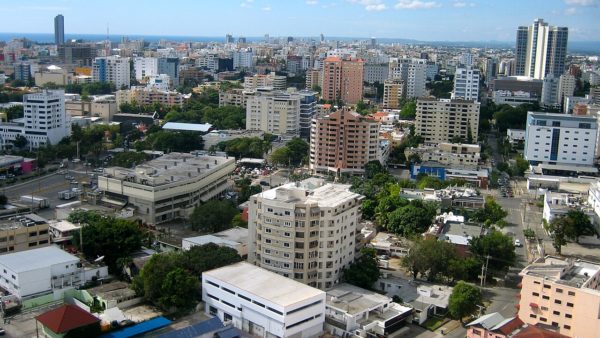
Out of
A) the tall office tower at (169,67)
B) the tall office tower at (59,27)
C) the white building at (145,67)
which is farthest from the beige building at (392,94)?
the tall office tower at (59,27)

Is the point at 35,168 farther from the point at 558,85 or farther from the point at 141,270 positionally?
the point at 558,85

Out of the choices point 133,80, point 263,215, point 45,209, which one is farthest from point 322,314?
point 133,80

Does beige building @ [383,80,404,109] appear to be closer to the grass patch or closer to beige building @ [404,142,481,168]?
beige building @ [404,142,481,168]

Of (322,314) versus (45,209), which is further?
(45,209)

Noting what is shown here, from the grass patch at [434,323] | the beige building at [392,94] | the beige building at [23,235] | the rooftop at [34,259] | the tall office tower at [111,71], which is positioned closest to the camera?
the grass patch at [434,323]

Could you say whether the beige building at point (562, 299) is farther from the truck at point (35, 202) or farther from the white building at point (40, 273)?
the truck at point (35, 202)

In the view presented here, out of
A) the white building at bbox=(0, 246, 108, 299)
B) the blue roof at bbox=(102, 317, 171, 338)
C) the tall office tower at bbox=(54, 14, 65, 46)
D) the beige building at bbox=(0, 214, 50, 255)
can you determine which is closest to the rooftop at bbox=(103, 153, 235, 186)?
the beige building at bbox=(0, 214, 50, 255)

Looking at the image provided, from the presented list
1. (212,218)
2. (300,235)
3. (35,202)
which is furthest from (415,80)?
(300,235)
